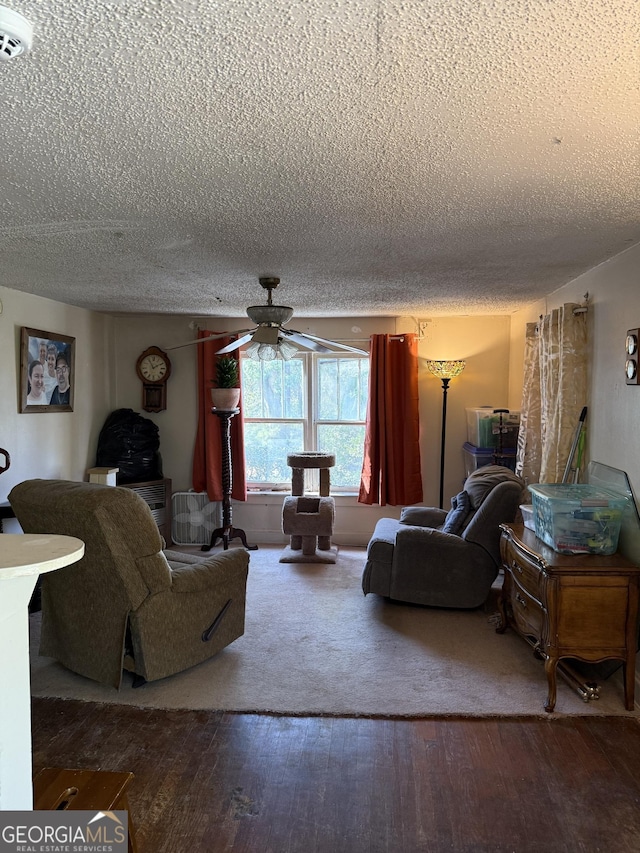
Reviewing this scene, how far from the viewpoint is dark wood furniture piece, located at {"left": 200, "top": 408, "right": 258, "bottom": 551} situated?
5.60m

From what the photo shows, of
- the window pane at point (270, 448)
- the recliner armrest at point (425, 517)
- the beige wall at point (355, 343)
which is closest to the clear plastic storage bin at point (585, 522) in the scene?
the recliner armrest at point (425, 517)

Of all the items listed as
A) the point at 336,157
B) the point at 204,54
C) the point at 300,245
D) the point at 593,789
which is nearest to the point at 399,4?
the point at 204,54

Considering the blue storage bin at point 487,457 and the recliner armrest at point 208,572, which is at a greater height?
the blue storage bin at point 487,457

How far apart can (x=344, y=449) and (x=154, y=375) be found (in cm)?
207

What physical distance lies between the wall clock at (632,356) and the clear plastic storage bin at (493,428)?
2159 mm

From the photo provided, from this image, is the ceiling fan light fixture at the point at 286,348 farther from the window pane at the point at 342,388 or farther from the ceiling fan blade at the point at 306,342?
the window pane at the point at 342,388

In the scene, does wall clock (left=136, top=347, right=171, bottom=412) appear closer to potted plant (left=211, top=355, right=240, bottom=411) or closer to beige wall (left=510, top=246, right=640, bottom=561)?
potted plant (left=211, top=355, right=240, bottom=411)

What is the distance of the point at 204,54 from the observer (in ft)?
4.11

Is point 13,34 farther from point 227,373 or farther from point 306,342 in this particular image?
point 227,373

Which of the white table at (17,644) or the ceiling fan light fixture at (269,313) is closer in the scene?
the white table at (17,644)

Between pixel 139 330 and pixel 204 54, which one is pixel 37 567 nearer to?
pixel 204 54

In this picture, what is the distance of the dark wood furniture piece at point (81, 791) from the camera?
159cm

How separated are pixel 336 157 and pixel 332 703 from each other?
2.44 meters

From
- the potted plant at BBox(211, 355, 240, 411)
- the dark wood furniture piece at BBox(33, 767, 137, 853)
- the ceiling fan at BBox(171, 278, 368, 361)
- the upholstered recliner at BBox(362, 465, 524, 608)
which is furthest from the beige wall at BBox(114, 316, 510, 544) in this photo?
the dark wood furniture piece at BBox(33, 767, 137, 853)
